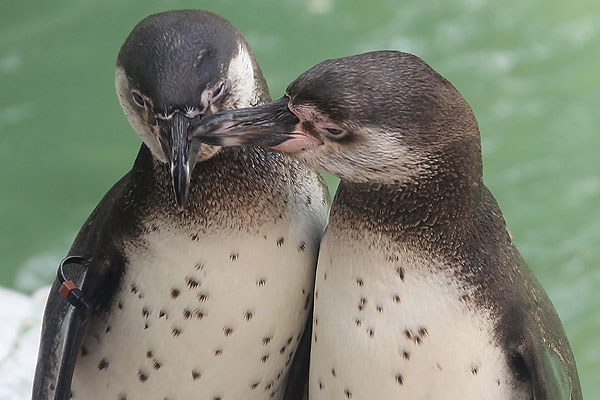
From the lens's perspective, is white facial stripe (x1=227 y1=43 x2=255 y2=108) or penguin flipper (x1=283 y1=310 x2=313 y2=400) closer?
white facial stripe (x1=227 y1=43 x2=255 y2=108)

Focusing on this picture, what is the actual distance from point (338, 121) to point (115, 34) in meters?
3.06

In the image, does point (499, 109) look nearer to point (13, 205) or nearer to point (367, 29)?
point (367, 29)

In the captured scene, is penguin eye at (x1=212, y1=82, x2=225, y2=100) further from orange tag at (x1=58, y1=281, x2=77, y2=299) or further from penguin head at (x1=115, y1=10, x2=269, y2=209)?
orange tag at (x1=58, y1=281, x2=77, y2=299)

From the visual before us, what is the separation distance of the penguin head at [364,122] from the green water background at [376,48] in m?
Result: 1.91

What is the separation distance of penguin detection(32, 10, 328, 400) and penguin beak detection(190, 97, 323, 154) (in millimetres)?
34

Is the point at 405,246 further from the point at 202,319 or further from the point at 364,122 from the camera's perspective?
the point at 202,319

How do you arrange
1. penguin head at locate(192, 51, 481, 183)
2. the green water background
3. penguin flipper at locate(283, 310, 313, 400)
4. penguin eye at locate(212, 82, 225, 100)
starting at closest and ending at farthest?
penguin head at locate(192, 51, 481, 183)
penguin eye at locate(212, 82, 225, 100)
penguin flipper at locate(283, 310, 313, 400)
the green water background

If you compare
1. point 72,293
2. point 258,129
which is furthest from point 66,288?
point 258,129

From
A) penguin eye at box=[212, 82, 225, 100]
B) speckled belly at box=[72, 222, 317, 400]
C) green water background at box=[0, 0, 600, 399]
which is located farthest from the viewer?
green water background at box=[0, 0, 600, 399]

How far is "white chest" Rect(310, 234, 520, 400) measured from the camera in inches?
54.9

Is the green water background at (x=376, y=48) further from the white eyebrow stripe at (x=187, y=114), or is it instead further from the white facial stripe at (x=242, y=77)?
the white eyebrow stripe at (x=187, y=114)

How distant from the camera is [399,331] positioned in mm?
1410

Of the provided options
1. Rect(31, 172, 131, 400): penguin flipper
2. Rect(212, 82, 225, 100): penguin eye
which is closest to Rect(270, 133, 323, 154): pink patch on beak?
Rect(212, 82, 225, 100): penguin eye

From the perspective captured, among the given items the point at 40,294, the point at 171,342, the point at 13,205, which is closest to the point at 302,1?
the point at 13,205
